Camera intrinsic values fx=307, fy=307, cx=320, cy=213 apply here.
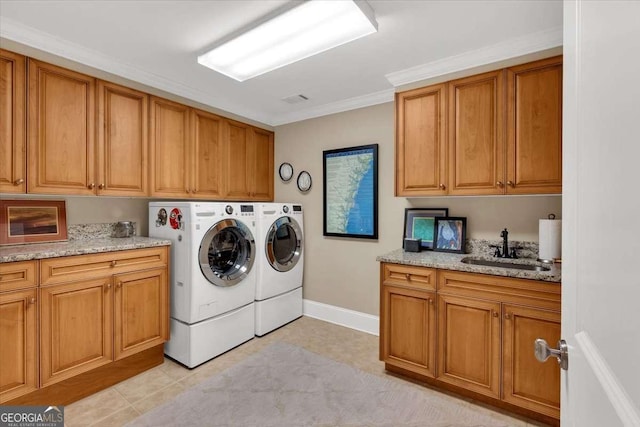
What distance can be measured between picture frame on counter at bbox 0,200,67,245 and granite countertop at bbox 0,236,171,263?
0.24 ft

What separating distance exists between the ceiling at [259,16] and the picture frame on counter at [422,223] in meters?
1.14

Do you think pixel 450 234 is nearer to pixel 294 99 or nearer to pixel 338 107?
pixel 338 107

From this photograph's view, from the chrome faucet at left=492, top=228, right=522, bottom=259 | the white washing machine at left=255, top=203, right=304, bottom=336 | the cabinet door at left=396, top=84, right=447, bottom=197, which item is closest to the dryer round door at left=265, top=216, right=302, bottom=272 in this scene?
the white washing machine at left=255, top=203, right=304, bottom=336

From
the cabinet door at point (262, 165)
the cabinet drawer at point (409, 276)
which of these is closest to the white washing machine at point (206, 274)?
the cabinet door at point (262, 165)

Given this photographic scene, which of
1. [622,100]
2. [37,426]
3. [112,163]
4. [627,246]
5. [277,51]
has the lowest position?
[37,426]

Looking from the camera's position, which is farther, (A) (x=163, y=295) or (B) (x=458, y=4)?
(A) (x=163, y=295)

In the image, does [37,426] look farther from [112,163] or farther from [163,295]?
[112,163]

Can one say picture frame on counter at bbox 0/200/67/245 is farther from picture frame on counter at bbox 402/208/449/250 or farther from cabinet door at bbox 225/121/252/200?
picture frame on counter at bbox 402/208/449/250

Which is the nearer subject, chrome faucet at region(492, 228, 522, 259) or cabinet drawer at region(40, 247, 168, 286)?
cabinet drawer at region(40, 247, 168, 286)

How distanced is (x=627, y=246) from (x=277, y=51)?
214 centimetres

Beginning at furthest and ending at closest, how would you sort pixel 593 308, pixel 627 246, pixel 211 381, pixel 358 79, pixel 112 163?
pixel 358 79 < pixel 112 163 < pixel 211 381 < pixel 593 308 < pixel 627 246

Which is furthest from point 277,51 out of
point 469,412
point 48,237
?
point 469,412

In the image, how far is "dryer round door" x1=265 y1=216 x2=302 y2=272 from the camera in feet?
10.7

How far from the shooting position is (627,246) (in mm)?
436
